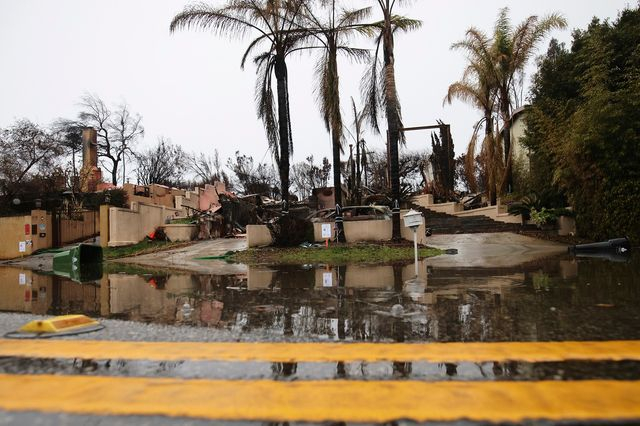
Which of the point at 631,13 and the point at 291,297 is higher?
the point at 631,13

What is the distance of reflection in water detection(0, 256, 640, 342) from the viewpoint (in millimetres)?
4281

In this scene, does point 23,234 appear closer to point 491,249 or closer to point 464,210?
point 491,249

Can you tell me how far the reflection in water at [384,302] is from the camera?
428cm

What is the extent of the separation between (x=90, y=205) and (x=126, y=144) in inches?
953

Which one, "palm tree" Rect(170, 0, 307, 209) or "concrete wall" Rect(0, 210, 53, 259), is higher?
"palm tree" Rect(170, 0, 307, 209)

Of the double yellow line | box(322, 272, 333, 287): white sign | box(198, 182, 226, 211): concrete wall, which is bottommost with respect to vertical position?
the double yellow line

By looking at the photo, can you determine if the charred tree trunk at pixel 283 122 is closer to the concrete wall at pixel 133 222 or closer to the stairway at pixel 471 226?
the stairway at pixel 471 226

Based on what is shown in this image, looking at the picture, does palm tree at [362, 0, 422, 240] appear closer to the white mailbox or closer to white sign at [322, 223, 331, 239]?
white sign at [322, 223, 331, 239]

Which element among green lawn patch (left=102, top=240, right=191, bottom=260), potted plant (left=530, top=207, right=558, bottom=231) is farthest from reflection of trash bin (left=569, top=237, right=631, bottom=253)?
green lawn patch (left=102, top=240, right=191, bottom=260)

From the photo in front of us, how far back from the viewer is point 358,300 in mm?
6121

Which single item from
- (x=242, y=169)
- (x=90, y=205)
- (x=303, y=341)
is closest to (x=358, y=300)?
(x=303, y=341)

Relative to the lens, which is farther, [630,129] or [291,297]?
[630,129]

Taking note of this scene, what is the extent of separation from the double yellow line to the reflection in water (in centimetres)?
37

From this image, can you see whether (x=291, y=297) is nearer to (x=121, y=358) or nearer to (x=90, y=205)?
(x=121, y=358)
